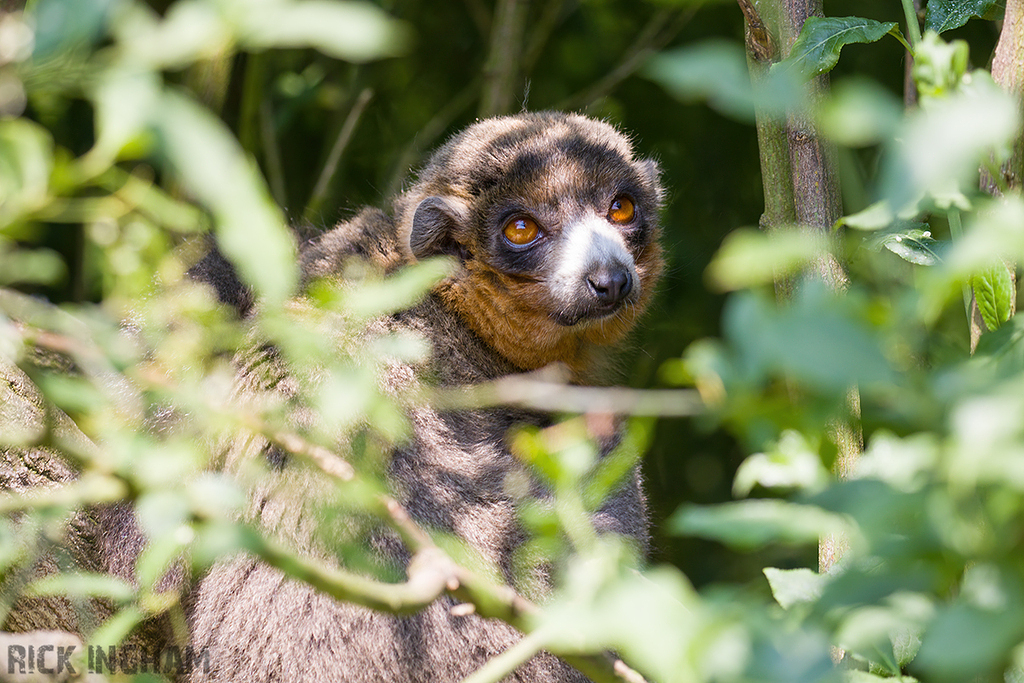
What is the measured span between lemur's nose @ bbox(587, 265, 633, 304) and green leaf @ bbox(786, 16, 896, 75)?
7.36ft

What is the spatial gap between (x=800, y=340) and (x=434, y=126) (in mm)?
6184

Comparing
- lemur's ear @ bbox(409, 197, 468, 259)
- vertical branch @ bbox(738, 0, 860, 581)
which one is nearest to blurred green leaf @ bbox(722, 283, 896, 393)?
vertical branch @ bbox(738, 0, 860, 581)

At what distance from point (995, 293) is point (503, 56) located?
183 inches

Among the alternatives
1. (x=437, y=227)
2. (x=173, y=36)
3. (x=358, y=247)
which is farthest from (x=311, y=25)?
(x=437, y=227)

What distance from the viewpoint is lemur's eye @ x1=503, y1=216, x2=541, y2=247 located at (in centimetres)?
501

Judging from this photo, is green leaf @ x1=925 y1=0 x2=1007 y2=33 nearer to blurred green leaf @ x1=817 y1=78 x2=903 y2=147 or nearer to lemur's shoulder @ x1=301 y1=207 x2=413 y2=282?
blurred green leaf @ x1=817 y1=78 x2=903 y2=147

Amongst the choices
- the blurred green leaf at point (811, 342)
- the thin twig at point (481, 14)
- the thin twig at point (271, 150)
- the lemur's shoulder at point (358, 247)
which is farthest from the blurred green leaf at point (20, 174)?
the thin twig at point (481, 14)

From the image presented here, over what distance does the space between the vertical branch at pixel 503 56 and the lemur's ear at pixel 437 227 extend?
4.02 feet

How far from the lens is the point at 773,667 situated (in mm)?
1055

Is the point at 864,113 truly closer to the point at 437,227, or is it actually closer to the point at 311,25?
the point at 311,25

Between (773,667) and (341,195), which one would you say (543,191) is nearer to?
(341,195)

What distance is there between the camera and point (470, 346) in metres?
4.72

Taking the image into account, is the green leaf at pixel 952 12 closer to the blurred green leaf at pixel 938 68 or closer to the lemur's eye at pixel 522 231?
the blurred green leaf at pixel 938 68

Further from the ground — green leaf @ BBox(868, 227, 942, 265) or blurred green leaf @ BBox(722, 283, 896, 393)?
blurred green leaf @ BBox(722, 283, 896, 393)
